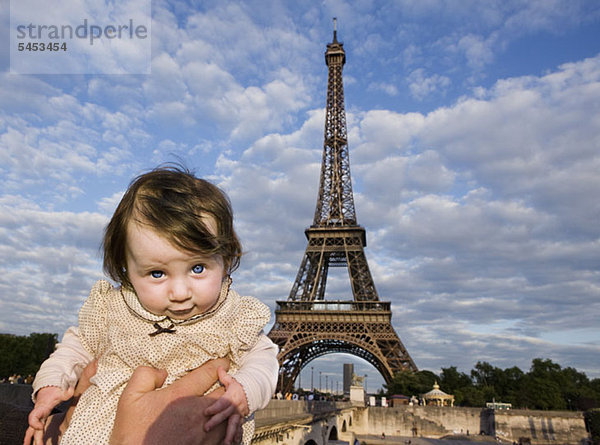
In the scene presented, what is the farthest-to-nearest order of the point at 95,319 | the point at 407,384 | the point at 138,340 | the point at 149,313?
the point at 407,384 → the point at 95,319 → the point at 149,313 → the point at 138,340

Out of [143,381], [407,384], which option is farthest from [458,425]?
[143,381]

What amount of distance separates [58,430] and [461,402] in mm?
54781

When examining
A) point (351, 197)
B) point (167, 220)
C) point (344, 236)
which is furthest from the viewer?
point (351, 197)

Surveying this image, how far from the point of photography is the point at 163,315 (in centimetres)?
207

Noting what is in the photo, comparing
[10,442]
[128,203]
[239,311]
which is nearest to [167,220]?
[128,203]

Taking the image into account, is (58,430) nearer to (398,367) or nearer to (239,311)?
(239,311)

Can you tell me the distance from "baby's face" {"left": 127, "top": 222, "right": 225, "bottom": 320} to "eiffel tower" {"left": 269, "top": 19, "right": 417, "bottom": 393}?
3570cm

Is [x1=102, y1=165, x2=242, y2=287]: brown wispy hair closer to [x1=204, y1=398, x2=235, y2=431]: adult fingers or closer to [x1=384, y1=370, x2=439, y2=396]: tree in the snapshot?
[x1=204, y1=398, x2=235, y2=431]: adult fingers

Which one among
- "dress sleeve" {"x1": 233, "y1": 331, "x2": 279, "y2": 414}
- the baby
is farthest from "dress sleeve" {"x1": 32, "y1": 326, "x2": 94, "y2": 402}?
A: "dress sleeve" {"x1": 233, "y1": 331, "x2": 279, "y2": 414}

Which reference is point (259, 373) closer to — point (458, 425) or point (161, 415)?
point (161, 415)

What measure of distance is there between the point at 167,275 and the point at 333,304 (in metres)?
40.5

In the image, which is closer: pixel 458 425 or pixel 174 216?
A: pixel 174 216

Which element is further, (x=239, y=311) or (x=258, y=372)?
(x=239, y=311)

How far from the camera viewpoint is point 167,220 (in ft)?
6.17
